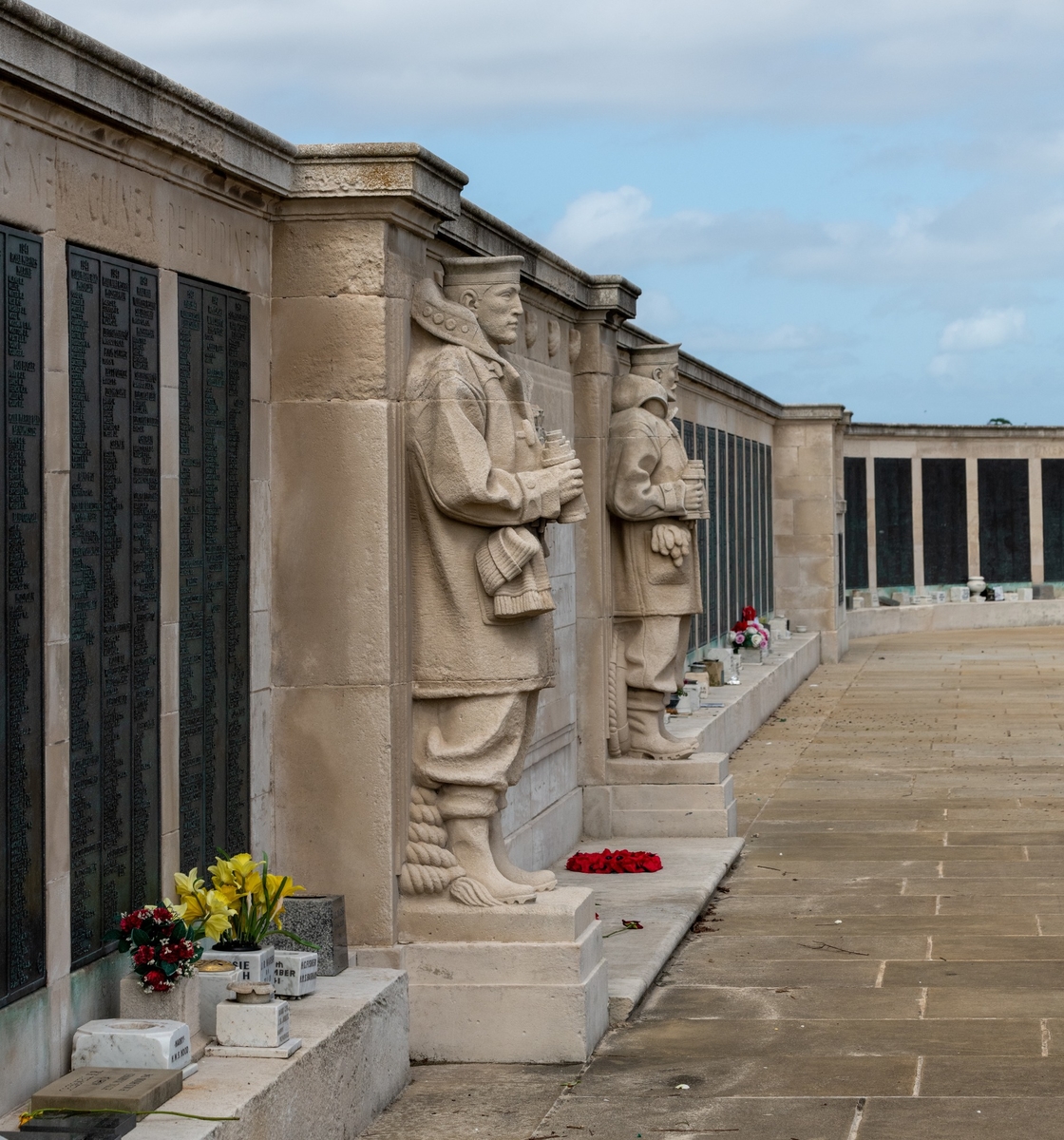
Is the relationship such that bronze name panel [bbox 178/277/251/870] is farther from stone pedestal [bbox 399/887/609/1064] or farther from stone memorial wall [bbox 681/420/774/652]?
stone memorial wall [bbox 681/420/774/652]

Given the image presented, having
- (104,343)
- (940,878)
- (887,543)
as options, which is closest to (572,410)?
(940,878)

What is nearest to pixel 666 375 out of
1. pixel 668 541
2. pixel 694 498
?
pixel 694 498

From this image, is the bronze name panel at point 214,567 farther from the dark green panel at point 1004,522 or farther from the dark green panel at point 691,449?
the dark green panel at point 1004,522

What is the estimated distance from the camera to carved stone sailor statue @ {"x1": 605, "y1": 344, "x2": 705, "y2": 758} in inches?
459

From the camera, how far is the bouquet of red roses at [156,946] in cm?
563

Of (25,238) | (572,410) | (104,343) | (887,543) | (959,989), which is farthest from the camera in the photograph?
(887,543)

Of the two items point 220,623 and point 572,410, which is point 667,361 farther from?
point 220,623

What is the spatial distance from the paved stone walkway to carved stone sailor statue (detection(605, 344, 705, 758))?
112 cm

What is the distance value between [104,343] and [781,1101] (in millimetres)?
3391

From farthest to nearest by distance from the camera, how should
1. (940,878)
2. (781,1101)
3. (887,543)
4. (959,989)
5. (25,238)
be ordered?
(887,543) → (940,878) → (959,989) → (781,1101) → (25,238)

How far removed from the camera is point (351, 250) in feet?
23.1

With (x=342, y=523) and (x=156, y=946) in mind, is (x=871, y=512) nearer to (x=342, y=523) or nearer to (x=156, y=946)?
(x=342, y=523)

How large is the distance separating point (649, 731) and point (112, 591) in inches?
259

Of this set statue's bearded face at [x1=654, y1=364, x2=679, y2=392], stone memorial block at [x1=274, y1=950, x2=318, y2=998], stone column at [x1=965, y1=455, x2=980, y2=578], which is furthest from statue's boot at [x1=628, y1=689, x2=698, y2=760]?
stone column at [x1=965, y1=455, x2=980, y2=578]
